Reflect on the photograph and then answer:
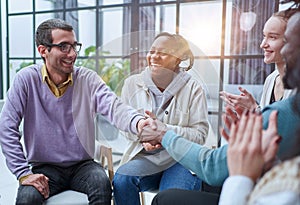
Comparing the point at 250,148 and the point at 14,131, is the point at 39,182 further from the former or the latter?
the point at 250,148

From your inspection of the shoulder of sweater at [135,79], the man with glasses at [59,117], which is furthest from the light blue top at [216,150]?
the shoulder of sweater at [135,79]

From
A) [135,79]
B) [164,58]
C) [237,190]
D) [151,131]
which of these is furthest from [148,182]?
[237,190]

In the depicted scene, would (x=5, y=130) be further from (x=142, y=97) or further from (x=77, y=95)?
(x=142, y=97)

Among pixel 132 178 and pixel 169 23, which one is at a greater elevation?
pixel 169 23

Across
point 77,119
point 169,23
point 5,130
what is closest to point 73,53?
point 77,119

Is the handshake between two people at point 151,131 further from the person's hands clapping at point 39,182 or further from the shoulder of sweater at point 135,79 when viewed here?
the person's hands clapping at point 39,182

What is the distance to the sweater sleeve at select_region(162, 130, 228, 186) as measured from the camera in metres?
0.96

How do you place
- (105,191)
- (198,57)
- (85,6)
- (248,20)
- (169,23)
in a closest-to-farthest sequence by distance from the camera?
(105,191) → (198,57) → (248,20) → (169,23) → (85,6)

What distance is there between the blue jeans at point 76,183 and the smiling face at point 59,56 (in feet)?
1.64

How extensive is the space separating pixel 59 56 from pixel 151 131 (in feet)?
2.05

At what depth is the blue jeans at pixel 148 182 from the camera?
1557mm

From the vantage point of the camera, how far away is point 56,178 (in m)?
1.55

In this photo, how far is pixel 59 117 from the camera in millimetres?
1603

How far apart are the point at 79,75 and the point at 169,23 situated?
987 millimetres
